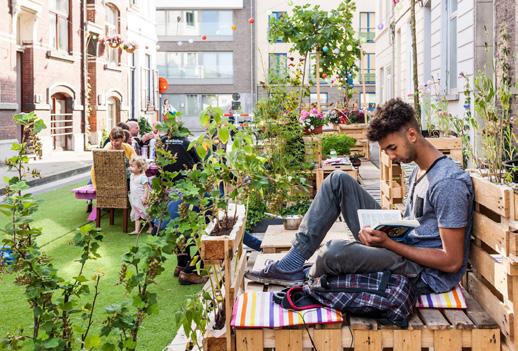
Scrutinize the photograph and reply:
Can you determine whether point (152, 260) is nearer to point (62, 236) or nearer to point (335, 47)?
point (62, 236)

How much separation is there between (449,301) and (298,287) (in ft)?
2.39

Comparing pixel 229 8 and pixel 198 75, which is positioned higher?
pixel 229 8

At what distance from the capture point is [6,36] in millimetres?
19406

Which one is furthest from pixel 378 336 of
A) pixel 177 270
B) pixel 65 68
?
pixel 65 68

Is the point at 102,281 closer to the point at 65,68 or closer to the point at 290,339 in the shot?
the point at 290,339

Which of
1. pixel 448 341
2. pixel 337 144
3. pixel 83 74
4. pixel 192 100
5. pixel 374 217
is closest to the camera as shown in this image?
pixel 448 341

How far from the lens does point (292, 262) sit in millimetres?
3941

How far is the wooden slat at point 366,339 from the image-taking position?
3066 millimetres

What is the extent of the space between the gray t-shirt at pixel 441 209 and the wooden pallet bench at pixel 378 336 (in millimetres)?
317

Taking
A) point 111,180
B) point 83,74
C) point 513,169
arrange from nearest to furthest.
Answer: point 513,169
point 111,180
point 83,74

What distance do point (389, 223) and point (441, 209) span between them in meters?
0.27

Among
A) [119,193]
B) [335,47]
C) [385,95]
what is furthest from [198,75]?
[119,193]

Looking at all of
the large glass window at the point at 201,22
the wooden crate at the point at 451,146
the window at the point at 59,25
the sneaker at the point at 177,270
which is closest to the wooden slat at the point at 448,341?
the sneaker at the point at 177,270

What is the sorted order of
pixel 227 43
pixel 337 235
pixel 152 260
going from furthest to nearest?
pixel 227 43 → pixel 337 235 → pixel 152 260
